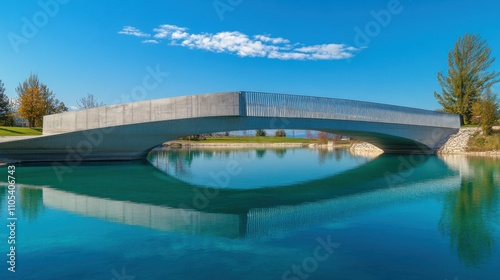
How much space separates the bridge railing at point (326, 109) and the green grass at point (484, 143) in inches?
172

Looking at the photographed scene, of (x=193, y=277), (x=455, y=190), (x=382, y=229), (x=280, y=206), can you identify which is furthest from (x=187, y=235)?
(x=455, y=190)

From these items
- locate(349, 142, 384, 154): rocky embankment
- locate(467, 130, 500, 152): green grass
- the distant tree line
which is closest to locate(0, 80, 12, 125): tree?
the distant tree line

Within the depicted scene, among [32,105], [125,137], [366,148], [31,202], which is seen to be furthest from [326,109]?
[32,105]

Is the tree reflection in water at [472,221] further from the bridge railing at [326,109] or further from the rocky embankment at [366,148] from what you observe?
the rocky embankment at [366,148]

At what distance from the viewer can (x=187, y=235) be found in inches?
253

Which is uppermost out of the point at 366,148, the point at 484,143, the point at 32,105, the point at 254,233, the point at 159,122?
the point at 32,105

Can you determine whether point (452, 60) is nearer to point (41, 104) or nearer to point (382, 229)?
point (382, 229)

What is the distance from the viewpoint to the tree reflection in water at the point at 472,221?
17.8 ft

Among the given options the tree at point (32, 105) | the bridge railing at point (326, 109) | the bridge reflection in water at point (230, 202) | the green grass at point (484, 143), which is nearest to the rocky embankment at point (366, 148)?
the bridge railing at point (326, 109)

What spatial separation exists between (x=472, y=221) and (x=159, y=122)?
18.6 metres

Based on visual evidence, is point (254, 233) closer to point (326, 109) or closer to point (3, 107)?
point (326, 109)

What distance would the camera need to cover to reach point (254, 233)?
21.6ft

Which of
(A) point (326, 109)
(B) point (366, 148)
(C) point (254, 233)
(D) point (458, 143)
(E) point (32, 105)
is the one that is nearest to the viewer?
(C) point (254, 233)

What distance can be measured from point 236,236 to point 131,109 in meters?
17.2
